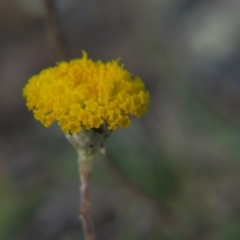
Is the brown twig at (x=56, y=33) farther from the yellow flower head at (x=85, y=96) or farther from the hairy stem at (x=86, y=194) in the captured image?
the hairy stem at (x=86, y=194)

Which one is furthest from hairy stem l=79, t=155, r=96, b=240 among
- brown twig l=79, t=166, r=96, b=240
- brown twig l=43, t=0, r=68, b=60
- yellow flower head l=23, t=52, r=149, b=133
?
brown twig l=43, t=0, r=68, b=60

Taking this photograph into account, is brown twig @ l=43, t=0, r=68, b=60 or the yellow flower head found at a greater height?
brown twig @ l=43, t=0, r=68, b=60

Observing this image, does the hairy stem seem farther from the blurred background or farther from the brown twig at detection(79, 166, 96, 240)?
the blurred background

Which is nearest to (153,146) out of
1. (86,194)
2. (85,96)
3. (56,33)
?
(56,33)

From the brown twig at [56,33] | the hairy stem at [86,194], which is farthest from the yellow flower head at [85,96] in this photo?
the brown twig at [56,33]

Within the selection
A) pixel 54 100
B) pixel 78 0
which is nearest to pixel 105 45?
pixel 78 0

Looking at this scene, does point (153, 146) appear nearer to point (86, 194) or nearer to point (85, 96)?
point (86, 194)
